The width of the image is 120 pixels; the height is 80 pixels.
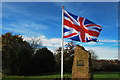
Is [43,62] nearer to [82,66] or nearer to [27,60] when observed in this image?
[27,60]

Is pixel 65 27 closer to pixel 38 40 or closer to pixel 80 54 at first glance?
pixel 80 54

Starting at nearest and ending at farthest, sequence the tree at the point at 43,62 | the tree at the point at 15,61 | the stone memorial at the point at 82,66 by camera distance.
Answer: the stone memorial at the point at 82,66
the tree at the point at 15,61
the tree at the point at 43,62

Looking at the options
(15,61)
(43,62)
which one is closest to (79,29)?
(15,61)

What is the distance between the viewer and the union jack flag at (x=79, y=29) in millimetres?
9281

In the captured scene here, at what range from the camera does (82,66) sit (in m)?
10.3

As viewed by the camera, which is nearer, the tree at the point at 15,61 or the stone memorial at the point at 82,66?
the stone memorial at the point at 82,66

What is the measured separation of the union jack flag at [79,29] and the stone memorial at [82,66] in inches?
59.7

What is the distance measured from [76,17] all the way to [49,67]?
1793 centimetres

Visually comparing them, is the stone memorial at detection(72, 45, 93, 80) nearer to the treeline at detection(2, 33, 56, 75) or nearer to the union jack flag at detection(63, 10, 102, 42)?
the union jack flag at detection(63, 10, 102, 42)

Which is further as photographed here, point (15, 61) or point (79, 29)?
point (15, 61)

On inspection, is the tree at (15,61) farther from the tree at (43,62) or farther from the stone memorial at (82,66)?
the stone memorial at (82,66)

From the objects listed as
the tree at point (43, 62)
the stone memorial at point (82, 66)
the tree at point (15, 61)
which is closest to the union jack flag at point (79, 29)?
the stone memorial at point (82, 66)

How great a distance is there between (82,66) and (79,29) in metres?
2.64

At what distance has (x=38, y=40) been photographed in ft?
120
